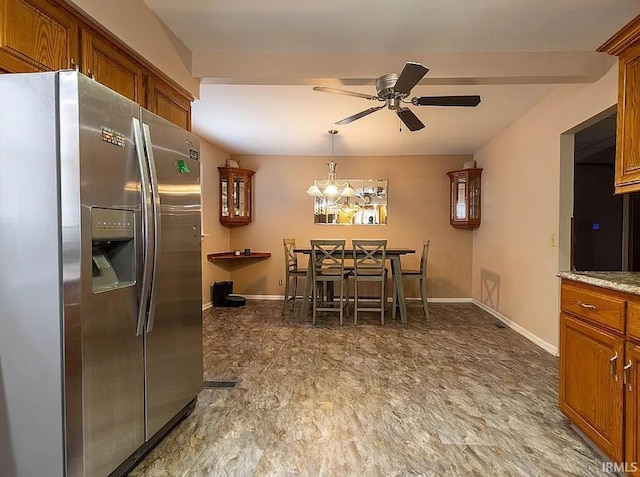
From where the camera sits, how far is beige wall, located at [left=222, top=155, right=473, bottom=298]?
602 centimetres

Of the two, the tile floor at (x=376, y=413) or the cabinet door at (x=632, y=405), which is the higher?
the cabinet door at (x=632, y=405)

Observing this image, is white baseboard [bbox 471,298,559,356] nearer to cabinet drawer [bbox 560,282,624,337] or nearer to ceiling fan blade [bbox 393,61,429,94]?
cabinet drawer [bbox 560,282,624,337]

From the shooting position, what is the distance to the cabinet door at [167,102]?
2.39 m

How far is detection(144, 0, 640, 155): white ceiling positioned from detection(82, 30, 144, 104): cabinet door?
42 centimetres

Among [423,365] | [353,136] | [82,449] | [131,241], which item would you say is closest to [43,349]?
[82,449]

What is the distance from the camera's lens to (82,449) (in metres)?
1.37

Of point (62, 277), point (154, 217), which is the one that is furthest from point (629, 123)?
point (62, 277)

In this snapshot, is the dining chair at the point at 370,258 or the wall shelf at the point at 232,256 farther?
the wall shelf at the point at 232,256

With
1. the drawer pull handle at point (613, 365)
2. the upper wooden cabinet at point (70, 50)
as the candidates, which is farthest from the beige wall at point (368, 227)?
the drawer pull handle at point (613, 365)

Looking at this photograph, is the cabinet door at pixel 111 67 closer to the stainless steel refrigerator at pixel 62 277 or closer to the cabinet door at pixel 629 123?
the stainless steel refrigerator at pixel 62 277

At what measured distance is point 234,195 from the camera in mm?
5844

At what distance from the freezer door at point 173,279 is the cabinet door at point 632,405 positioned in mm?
2169

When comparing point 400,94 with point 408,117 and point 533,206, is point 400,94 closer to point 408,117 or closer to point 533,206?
point 408,117

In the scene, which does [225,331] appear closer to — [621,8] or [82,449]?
[82,449]
